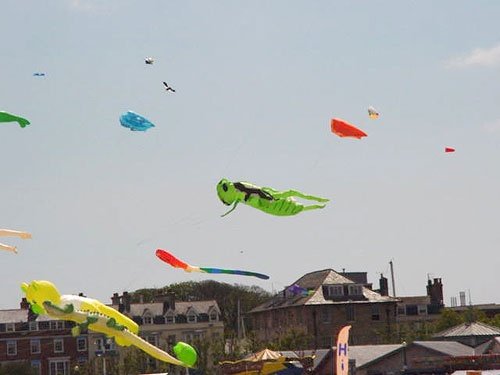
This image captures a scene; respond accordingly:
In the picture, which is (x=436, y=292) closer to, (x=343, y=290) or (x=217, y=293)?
(x=343, y=290)

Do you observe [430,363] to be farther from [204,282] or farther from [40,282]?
[204,282]

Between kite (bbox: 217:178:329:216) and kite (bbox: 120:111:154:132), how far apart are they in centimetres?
343

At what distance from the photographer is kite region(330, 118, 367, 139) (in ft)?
139

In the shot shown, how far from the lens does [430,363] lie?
73.5m

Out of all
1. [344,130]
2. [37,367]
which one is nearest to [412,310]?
[37,367]

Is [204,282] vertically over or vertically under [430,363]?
over

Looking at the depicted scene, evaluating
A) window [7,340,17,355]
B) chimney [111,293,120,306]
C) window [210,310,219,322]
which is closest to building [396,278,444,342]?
window [210,310,219,322]

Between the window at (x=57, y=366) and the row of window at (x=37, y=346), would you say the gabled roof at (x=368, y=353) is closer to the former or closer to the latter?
the window at (x=57, y=366)

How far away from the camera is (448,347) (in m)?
77.9

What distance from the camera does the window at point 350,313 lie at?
115875 millimetres

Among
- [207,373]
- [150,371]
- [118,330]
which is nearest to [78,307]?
[118,330]

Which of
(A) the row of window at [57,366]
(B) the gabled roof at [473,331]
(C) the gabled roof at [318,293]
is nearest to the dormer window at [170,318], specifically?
(A) the row of window at [57,366]

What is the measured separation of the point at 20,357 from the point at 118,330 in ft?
270

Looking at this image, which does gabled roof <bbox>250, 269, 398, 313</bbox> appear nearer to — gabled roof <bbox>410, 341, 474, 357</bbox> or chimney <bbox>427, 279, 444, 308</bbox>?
chimney <bbox>427, 279, 444, 308</bbox>
